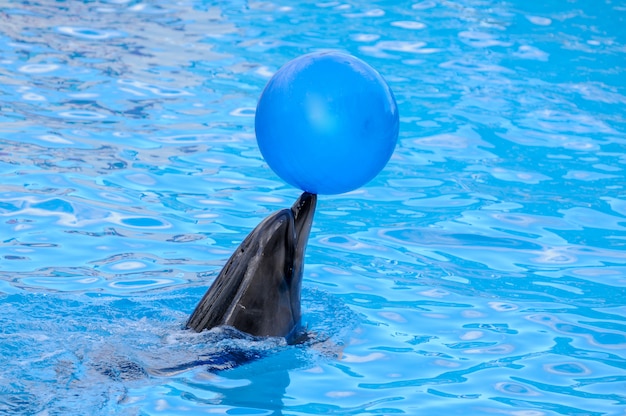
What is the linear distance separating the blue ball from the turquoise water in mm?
849

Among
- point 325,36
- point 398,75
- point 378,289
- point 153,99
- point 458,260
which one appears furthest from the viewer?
point 325,36

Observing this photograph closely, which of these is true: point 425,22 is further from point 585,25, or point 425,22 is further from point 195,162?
point 195,162

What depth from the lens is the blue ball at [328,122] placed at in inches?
166

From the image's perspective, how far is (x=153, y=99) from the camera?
9.01 m

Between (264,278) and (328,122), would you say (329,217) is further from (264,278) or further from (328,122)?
(328,122)

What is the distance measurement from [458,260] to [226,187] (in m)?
1.91

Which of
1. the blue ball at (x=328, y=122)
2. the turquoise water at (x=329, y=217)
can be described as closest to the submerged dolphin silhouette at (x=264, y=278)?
the turquoise water at (x=329, y=217)

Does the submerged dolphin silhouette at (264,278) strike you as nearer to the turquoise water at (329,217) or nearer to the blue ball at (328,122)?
the turquoise water at (329,217)

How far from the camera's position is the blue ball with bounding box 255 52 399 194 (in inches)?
166

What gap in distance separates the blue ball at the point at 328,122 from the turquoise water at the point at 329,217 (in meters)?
0.85

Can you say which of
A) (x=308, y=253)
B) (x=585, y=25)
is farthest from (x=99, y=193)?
(x=585, y=25)

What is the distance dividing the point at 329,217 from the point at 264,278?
7.90 feet

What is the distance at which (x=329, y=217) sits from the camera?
6844 mm

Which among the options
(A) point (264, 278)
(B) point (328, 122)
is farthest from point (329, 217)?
(B) point (328, 122)
